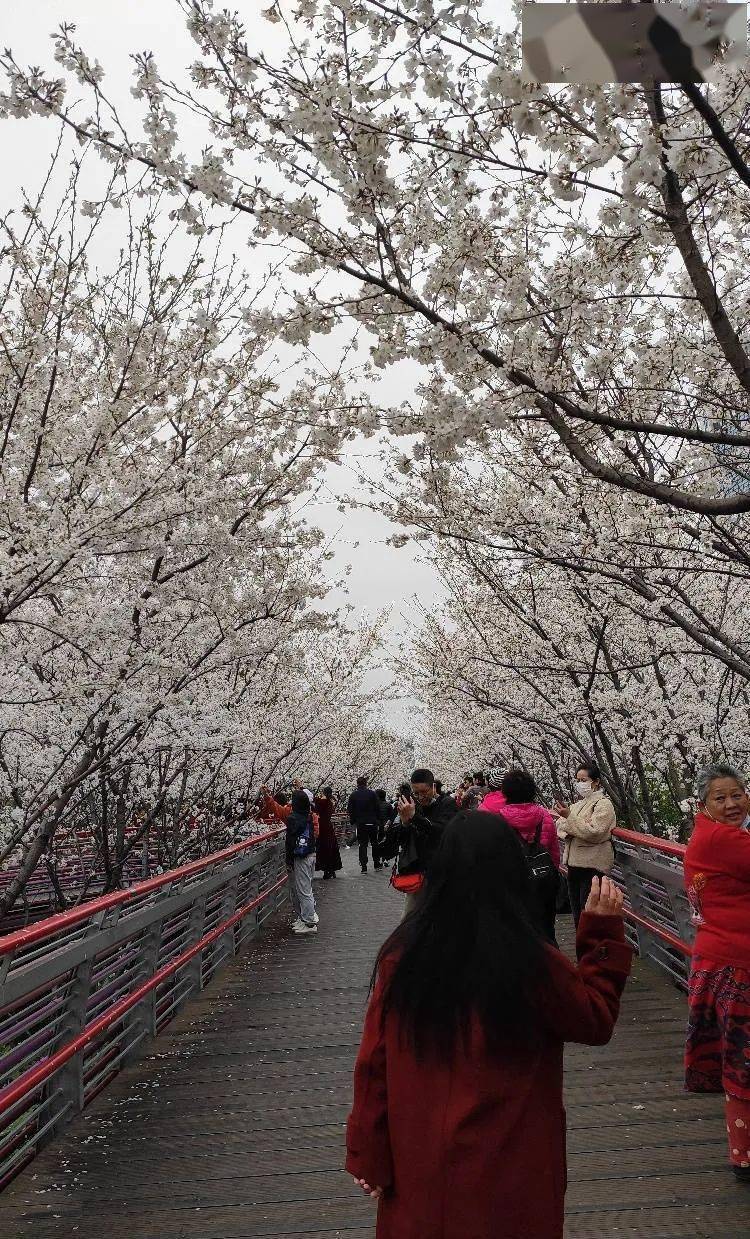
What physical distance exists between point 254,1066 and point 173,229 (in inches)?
211

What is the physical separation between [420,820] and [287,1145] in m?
2.08

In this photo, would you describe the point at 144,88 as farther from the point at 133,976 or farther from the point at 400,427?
the point at 133,976

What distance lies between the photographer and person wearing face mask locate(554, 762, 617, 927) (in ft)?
23.4

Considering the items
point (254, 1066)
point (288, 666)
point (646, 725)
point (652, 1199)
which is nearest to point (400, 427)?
point (652, 1199)

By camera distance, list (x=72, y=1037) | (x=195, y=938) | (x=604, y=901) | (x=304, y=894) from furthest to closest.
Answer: (x=304, y=894)
(x=195, y=938)
(x=72, y=1037)
(x=604, y=901)

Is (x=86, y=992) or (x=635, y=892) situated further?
(x=635, y=892)

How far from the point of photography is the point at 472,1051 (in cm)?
188

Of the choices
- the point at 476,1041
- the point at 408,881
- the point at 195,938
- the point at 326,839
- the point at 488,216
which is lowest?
the point at 195,938

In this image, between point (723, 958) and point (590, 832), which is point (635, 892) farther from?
point (723, 958)

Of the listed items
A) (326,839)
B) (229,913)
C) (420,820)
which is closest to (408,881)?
(420,820)

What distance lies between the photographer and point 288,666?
16984 mm

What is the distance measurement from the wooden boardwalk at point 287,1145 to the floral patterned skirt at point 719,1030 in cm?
38

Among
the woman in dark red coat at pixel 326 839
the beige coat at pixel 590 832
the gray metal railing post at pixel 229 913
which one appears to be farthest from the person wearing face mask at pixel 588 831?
the woman in dark red coat at pixel 326 839

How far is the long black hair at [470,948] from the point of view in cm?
190
